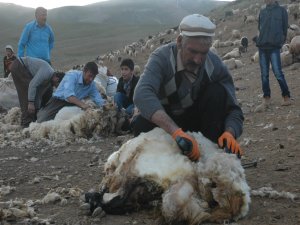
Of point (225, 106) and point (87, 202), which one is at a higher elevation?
point (225, 106)

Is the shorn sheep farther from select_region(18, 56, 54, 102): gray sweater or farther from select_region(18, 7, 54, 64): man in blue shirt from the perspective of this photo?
select_region(18, 7, 54, 64): man in blue shirt

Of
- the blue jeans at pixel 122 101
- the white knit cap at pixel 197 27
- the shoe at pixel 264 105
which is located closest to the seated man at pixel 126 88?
the blue jeans at pixel 122 101

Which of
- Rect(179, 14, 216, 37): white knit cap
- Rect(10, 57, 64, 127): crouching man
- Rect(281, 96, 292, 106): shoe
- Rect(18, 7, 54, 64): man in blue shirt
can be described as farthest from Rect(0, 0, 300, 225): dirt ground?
Rect(18, 7, 54, 64): man in blue shirt

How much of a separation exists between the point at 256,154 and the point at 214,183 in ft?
5.82

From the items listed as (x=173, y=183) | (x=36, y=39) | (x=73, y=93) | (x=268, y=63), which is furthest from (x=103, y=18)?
(x=173, y=183)

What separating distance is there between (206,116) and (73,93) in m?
3.20

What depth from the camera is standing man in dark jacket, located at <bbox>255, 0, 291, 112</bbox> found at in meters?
6.90

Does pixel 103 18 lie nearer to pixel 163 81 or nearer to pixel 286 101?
pixel 286 101

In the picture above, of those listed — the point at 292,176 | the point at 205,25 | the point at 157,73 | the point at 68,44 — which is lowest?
the point at 68,44

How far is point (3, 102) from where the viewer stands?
897 centimetres

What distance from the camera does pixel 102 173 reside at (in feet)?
14.2

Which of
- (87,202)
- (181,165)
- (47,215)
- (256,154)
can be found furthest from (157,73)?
(256,154)

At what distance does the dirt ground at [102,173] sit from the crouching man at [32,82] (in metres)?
0.49

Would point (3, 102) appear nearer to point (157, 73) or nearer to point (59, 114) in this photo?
point (59, 114)
